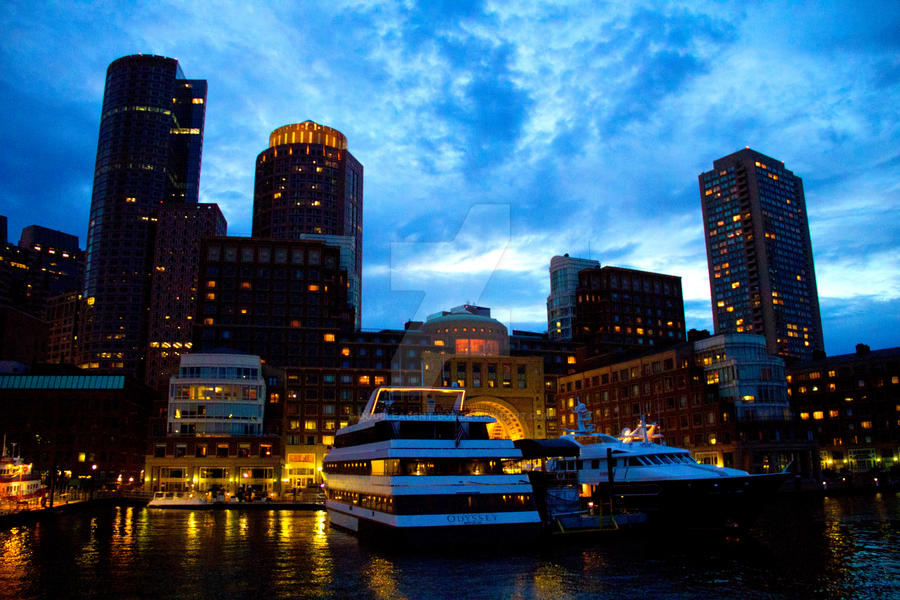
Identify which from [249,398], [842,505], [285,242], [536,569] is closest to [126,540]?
[536,569]

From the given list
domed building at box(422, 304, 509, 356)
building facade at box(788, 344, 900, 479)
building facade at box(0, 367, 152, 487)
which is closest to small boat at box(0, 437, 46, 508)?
building facade at box(0, 367, 152, 487)

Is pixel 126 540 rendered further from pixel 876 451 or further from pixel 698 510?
pixel 876 451

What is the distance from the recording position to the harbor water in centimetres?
3150

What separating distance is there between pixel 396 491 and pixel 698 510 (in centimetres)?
2549

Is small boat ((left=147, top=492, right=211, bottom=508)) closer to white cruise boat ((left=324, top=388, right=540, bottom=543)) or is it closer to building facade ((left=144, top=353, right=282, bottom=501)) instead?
building facade ((left=144, top=353, right=282, bottom=501))

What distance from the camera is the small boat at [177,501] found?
83.4 metres

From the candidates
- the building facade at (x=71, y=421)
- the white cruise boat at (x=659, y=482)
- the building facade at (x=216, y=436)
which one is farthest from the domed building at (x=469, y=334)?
the white cruise boat at (x=659, y=482)

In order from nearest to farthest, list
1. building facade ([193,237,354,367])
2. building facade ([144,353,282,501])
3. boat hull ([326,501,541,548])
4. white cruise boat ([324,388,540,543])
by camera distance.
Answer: boat hull ([326,501,541,548])
white cruise boat ([324,388,540,543])
building facade ([144,353,282,501])
building facade ([193,237,354,367])

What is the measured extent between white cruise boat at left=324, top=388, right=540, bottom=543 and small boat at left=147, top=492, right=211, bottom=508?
46719 mm

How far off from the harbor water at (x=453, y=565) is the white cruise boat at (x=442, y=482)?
4.82ft

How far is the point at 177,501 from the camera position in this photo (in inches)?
3329

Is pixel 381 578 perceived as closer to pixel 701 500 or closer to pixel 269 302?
pixel 701 500

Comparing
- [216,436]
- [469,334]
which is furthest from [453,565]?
[469,334]

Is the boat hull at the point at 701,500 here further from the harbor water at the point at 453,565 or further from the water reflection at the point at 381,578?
the water reflection at the point at 381,578
